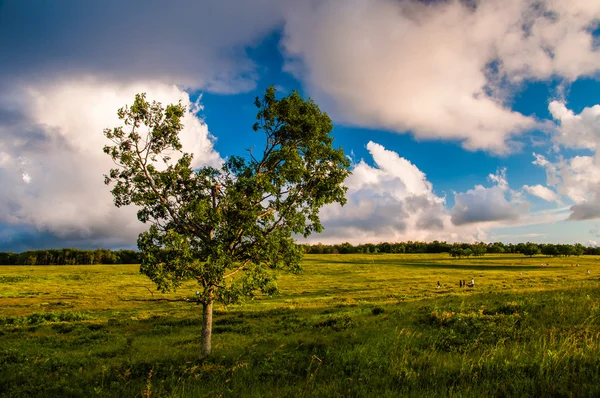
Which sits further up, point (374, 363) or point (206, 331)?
point (374, 363)

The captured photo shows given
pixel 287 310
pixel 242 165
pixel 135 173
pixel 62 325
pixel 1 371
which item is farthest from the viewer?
pixel 287 310

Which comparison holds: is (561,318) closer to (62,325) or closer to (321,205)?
(321,205)

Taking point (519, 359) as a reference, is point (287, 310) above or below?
below

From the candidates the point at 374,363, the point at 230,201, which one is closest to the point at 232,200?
the point at 230,201

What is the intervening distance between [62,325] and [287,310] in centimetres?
2494

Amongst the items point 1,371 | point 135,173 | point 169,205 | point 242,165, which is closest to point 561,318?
point 242,165

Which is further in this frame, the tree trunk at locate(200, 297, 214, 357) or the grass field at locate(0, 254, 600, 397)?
the tree trunk at locate(200, 297, 214, 357)

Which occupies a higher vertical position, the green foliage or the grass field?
the green foliage

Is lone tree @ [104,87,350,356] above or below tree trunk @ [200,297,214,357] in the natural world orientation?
above

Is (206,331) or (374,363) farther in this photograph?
(206,331)

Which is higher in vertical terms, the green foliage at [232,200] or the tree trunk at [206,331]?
the green foliage at [232,200]

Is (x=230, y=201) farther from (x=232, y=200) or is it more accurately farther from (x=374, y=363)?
(x=374, y=363)

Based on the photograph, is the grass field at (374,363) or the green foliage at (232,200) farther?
the green foliage at (232,200)

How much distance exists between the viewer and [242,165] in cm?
1870
